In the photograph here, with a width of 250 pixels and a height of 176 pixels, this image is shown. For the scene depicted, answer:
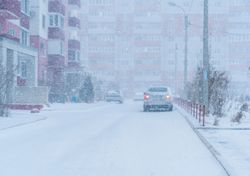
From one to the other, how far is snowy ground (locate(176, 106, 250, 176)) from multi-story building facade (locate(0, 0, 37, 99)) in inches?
554

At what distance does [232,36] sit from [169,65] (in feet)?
38.1

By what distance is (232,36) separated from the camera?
87.6 m

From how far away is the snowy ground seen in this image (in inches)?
370

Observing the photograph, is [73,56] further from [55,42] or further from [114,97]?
[114,97]

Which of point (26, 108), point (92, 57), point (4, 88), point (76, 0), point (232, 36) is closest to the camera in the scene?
point (4, 88)

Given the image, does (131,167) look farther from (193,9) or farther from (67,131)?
(193,9)

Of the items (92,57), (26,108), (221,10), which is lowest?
(26,108)

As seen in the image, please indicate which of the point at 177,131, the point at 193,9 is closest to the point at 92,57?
the point at 193,9

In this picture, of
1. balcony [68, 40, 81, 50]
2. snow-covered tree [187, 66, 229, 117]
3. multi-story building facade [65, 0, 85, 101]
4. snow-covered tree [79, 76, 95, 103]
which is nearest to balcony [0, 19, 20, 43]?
snow-covered tree [79, 76, 95, 103]

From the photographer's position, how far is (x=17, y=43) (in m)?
35.4

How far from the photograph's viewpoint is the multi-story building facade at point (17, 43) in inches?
1315

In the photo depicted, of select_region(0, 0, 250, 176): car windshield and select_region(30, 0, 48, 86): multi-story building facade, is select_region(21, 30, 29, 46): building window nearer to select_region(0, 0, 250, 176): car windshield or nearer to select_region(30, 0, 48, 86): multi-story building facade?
select_region(0, 0, 250, 176): car windshield

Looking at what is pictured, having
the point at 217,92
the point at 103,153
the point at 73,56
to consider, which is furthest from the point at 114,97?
the point at 103,153

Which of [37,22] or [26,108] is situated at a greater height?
[37,22]
